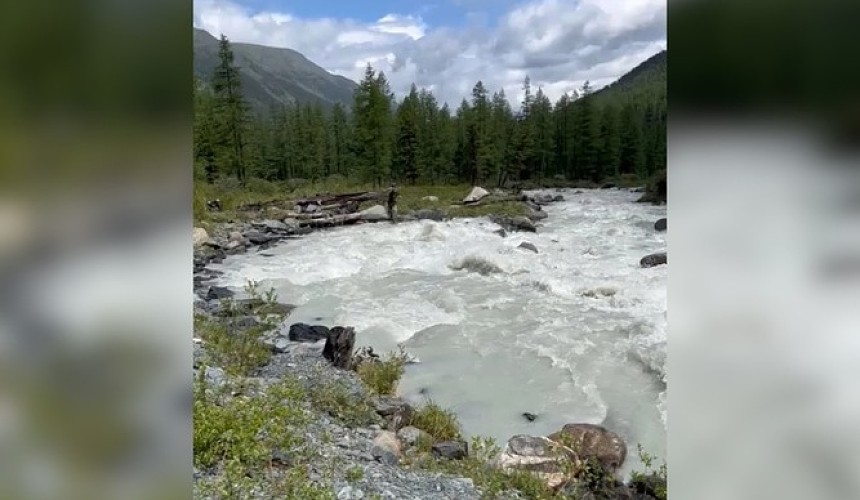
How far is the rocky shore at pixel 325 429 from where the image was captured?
1965 mm

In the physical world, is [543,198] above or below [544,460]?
above

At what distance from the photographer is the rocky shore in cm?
196

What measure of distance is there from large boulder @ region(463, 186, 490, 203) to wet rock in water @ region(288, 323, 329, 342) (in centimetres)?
67

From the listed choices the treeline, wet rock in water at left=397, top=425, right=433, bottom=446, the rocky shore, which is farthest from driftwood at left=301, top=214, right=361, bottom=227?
wet rock in water at left=397, top=425, right=433, bottom=446

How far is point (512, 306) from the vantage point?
2.00 m

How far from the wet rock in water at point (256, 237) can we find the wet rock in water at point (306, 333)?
31 centimetres

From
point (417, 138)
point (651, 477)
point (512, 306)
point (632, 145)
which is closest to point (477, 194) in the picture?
point (417, 138)

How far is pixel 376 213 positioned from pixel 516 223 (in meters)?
0.46

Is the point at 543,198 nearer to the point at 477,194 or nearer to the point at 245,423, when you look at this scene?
the point at 477,194

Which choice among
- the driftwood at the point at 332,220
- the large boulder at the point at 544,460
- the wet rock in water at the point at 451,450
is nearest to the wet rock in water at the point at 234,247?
the driftwood at the point at 332,220

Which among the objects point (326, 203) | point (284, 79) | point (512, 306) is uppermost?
point (284, 79)
